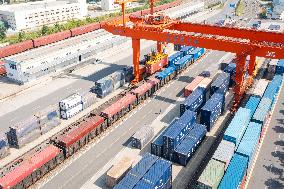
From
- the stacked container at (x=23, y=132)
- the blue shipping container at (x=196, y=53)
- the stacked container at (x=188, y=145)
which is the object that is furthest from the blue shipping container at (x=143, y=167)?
the blue shipping container at (x=196, y=53)

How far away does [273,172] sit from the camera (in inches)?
1708

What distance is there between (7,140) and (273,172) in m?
42.2

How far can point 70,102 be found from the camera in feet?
191

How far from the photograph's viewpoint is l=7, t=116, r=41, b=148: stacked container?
1960 inches

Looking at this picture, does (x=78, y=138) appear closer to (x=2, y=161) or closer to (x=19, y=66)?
(x=2, y=161)

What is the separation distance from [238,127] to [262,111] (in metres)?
8.65

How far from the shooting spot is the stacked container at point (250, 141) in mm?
40562

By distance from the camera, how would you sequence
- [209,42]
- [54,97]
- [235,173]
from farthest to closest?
1. [54,97]
2. [209,42]
3. [235,173]

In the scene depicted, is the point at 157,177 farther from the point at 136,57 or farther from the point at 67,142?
the point at 136,57

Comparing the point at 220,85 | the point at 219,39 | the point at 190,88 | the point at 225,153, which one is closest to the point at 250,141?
the point at 225,153

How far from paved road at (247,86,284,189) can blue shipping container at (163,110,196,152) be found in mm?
11575

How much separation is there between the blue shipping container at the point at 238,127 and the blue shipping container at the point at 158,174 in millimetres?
10669

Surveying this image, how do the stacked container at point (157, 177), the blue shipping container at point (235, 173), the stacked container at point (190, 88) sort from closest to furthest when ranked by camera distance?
the blue shipping container at point (235, 173)
the stacked container at point (157, 177)
the stacked container at point (190, 88)

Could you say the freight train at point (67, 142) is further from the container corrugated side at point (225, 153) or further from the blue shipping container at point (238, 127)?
the container corrugated side at point (225, 153)
